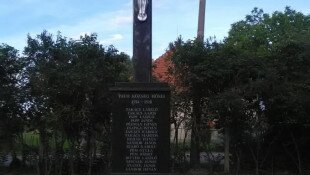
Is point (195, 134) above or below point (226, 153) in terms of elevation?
above

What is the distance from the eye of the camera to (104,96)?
16.0 metres

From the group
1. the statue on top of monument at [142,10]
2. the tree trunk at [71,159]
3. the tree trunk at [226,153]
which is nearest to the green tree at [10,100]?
the tree trunk at [71,159]

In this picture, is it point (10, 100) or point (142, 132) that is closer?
point (142, 132)

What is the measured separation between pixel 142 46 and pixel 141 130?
6.21ft

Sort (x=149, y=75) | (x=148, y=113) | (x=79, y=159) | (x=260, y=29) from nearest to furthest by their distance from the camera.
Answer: (x=148, y=113)
(x=149, y=75)
(x=79, y=159)
(x=260, y=29)

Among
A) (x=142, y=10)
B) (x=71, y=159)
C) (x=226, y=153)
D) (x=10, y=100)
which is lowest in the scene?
(x=71, y=159)

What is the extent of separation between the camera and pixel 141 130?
1154cm

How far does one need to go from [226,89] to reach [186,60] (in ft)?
4.56

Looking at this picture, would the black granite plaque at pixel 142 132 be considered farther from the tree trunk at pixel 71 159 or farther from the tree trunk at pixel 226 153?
the tree trunk at pixel 226 153

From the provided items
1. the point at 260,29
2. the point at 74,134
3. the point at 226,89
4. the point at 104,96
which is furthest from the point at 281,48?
the point at 260,29

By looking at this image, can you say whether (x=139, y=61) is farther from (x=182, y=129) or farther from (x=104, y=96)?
(x=182, y=129)

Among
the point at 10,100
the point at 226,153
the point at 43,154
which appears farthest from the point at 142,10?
the point at 43,154

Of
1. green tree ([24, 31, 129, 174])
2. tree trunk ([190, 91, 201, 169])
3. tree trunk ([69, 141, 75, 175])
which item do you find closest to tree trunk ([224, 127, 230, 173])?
tree trunk ([190, 91, 201, 169])

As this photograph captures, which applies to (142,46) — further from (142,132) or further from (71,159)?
(71,159)
